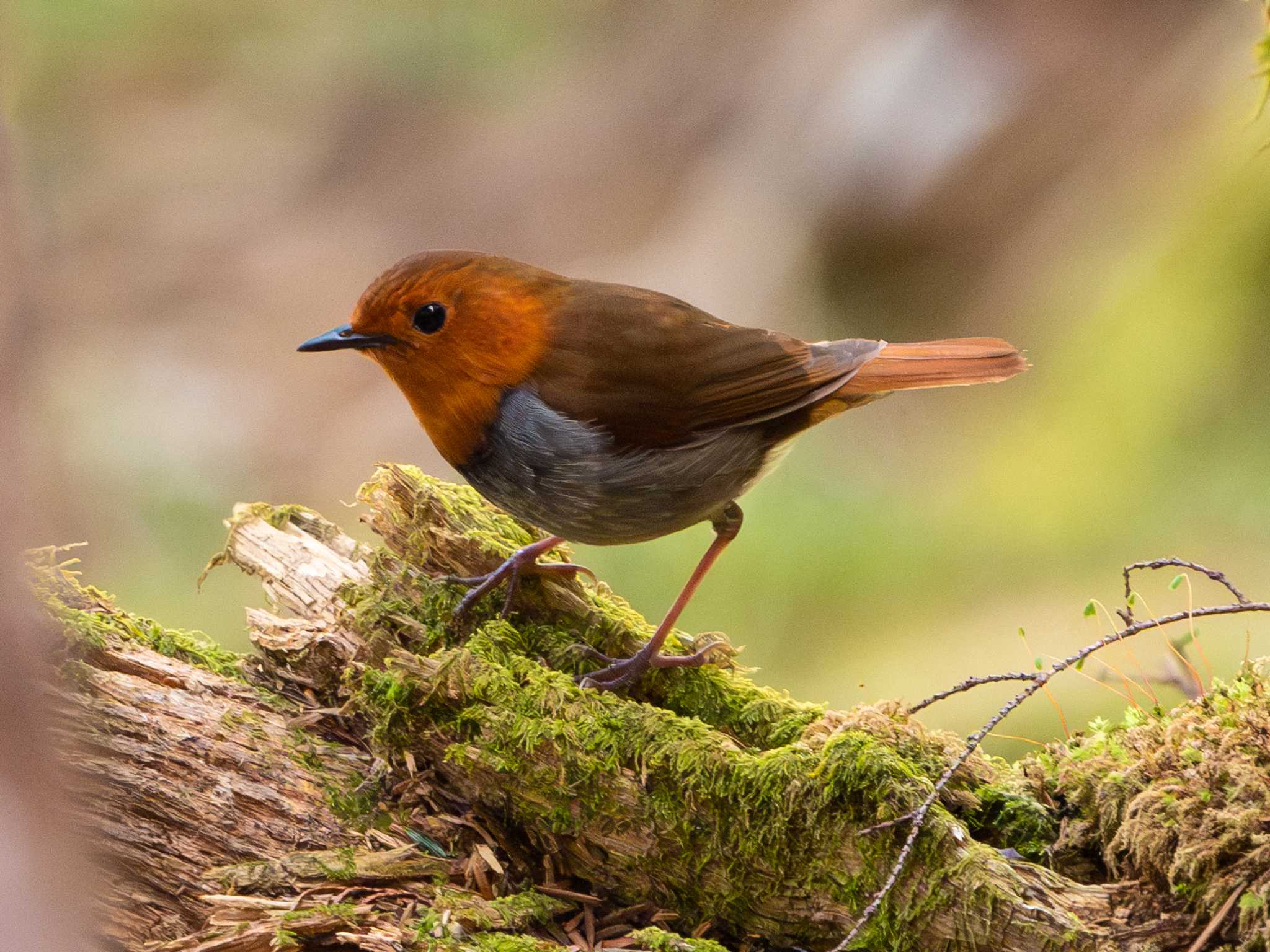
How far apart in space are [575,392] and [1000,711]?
155 centimetres

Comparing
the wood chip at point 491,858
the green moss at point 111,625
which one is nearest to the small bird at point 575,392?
the wood chip at point 491,858

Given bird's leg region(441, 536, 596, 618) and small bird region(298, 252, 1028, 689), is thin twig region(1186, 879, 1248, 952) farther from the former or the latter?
bird's leg region(441, 536, 596, 618)

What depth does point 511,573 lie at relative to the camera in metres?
3.62

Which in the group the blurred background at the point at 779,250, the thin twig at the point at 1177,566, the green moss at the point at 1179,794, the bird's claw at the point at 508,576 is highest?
the blurred background at the point at 779,250

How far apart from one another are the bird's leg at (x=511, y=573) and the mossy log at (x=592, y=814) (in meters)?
0.15

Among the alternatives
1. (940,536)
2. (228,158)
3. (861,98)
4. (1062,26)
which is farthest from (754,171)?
(228,158)

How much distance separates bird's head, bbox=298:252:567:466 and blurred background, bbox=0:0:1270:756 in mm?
1107

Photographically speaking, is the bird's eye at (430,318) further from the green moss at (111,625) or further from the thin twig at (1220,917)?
the thin twig at (1220,917)

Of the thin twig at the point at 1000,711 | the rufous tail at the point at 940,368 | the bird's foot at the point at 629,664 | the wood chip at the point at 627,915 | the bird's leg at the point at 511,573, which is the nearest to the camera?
the thin twig at the point at 1000,711

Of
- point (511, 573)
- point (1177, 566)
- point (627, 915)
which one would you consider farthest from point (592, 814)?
point (1177, 566)

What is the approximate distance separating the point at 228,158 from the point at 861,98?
270 inches

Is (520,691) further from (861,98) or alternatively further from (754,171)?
(754,171)

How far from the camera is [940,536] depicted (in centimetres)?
779

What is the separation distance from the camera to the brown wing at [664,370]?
3568 millimetres
